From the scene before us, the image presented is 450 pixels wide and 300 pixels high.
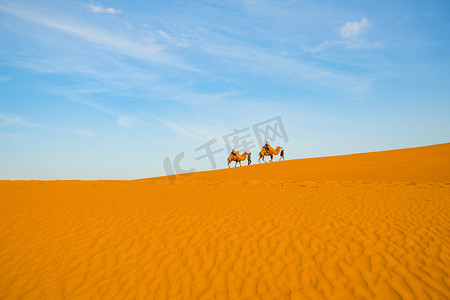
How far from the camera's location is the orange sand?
14.8 feet

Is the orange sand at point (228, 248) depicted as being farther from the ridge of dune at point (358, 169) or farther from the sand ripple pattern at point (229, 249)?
the ridge of dune at point (358, 169)

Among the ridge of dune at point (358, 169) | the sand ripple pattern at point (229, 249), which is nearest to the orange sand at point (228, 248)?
the sand ripple pattern at point (229, 249)

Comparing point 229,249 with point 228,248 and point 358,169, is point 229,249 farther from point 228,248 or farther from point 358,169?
point 358,169

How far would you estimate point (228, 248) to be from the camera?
19.2 ft

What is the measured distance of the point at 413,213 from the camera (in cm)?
791

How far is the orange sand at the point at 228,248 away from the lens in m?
4.52

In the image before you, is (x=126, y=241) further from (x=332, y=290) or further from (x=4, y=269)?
(x=332, y=290)

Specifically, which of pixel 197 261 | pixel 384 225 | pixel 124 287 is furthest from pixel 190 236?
pixel 384 225

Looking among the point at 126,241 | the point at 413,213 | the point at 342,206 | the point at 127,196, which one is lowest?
the point at 413,213

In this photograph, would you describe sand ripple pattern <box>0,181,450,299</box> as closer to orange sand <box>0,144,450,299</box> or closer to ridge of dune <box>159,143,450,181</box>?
orange sand <box>0,144,450,299</box>

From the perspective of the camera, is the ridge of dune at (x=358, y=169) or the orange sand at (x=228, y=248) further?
the ridge of dune at (x=358, y=169)

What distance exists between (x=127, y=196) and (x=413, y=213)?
1086cm

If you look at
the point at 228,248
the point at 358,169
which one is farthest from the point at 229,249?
the point at 358,169

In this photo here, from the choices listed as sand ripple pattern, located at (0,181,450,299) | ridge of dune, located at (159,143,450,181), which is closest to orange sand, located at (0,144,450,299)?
sand ripple pattern, located at (0,181,450,299)
